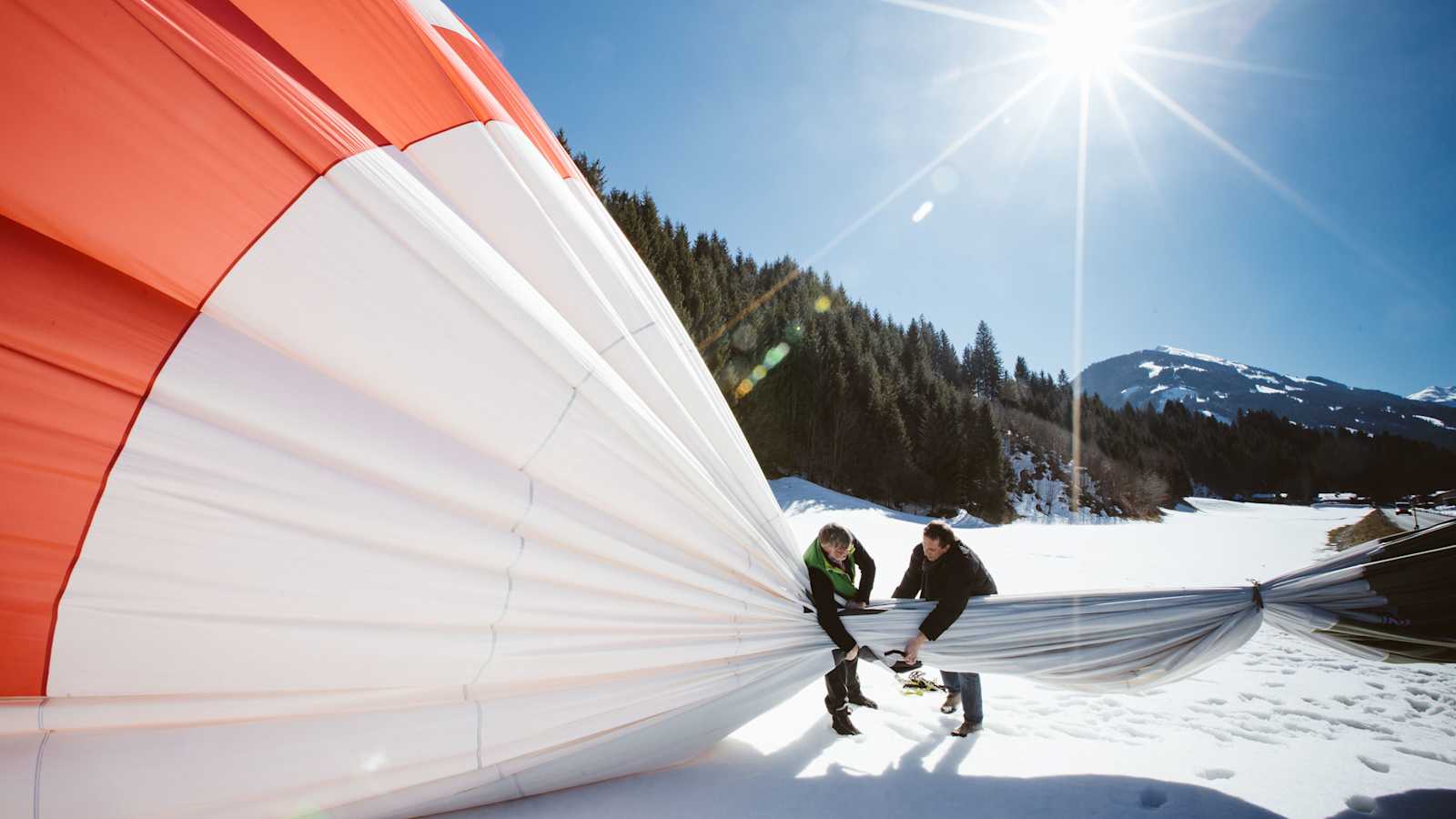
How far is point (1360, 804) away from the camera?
7.42 ft

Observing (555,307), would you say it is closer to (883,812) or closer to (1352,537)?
(883,812)

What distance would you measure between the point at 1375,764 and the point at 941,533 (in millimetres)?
2176

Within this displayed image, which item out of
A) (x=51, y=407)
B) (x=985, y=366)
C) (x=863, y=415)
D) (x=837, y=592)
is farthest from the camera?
(x=985, y=366)

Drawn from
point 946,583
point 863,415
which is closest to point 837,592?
point 946,583

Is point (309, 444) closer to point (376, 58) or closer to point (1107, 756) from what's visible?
point (376, 58)

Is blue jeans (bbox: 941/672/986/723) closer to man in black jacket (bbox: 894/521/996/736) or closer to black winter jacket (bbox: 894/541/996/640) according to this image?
man in black jacket (bbox: 894/521/996/736)

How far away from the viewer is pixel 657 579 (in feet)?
6.75

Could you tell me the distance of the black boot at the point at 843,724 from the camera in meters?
2.93

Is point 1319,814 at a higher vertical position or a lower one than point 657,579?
lower

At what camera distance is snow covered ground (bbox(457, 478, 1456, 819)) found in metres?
2.22

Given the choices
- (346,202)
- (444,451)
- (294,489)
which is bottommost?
(294,489)

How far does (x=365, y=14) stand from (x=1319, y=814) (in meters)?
4.77

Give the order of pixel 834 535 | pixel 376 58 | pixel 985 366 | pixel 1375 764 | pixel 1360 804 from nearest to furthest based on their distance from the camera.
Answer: pixel 376 58 → pixel 1360 804 → pixel 1375 764 → pixel 834 535 → pixel 985 366

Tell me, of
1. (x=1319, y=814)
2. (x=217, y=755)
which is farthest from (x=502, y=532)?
(x=1319, y=814)
